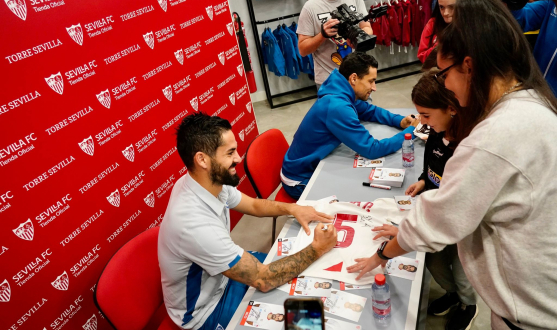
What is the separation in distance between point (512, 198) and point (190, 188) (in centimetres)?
125

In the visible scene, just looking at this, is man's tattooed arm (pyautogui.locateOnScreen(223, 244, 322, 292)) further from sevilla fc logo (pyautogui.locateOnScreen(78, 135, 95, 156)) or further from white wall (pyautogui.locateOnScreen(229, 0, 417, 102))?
white wall (pyautogui.locateOnScreen(229, 0, 417, 102))

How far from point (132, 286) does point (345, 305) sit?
1043 mm

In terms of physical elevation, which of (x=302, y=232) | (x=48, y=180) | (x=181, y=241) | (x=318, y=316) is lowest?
(x=302, y=232)

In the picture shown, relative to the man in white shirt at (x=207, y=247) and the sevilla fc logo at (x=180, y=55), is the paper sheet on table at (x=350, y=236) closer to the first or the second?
the man in white shirt at (x=207, y=247)

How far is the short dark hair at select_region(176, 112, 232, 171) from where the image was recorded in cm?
166

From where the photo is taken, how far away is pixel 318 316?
948mm

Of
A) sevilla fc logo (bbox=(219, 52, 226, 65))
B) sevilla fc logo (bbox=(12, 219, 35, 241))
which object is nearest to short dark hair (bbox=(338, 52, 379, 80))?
sevilla fc logo (bbox=(219, 52, 226, 65))

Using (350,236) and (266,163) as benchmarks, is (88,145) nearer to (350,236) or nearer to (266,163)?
(266,163)

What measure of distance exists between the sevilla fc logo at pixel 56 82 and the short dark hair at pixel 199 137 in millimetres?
723

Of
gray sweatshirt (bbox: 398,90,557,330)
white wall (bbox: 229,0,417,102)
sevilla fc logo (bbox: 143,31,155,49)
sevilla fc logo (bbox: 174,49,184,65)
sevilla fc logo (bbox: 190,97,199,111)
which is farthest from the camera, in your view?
white wall (bbox: 229,0,417,102)

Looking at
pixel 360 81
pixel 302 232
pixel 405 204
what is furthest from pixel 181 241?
pixel 360 81

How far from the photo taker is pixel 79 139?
1.97m

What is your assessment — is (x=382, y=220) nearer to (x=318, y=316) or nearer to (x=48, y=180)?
(x=318, y=316)

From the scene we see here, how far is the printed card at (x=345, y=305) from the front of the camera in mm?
1341
